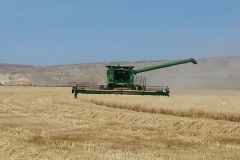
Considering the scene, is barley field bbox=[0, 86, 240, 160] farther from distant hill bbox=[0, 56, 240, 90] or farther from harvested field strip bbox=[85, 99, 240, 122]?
distant hill bbox=[0, 56, 240, 90]

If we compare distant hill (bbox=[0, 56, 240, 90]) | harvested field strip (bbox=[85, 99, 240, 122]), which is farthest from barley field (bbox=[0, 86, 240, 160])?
distant hill (bbox=[0, 56, 240, 90])

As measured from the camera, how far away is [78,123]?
1719 centimetres

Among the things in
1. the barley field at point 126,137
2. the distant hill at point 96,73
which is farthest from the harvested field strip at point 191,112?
the distant hill at point 96,73

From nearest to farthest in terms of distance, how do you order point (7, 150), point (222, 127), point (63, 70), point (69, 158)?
point (69, 158) < point (7, 150) < point (222, 127) < point (63, 70)

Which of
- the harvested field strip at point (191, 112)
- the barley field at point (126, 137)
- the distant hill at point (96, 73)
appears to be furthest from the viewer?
the distant hill at point (96, 73)

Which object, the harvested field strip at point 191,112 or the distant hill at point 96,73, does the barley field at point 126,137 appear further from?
the distant hill at point 96,73

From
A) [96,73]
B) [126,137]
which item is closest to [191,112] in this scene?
[126,137]

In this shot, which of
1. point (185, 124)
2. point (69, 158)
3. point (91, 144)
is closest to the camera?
point (69, 158)

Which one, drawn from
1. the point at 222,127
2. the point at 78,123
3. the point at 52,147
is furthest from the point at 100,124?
the point at 52,147

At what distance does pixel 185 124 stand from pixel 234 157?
6455 millimetres

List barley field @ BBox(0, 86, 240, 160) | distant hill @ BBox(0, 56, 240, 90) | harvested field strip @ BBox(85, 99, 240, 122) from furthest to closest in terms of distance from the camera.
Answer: distant hill @ BBox(0, 56, 240, 90) → harvested field strip @ BBox(85, 99, 240, 122) → barley field @ BBox(0, 86, 240, 160)

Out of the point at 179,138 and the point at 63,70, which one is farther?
the point at 63,70

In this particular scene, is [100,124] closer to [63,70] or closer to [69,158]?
[69,158]

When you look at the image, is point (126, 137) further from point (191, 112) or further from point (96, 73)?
point (96, 73)
